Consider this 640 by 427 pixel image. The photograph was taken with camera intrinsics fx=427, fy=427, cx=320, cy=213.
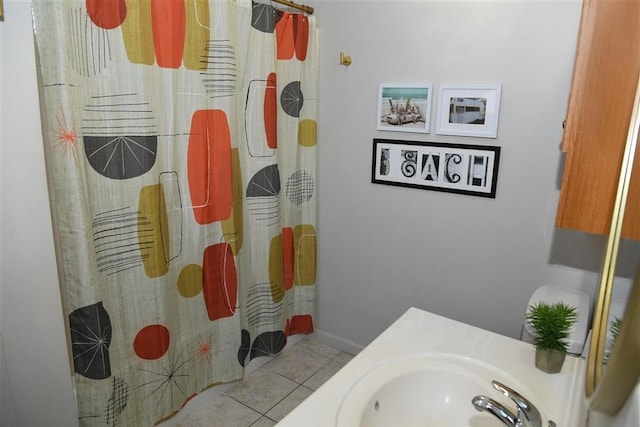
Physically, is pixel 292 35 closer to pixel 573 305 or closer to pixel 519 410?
pixel 573 305

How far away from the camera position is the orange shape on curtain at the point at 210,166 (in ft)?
6.13

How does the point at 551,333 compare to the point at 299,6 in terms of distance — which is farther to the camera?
the point at 299,6

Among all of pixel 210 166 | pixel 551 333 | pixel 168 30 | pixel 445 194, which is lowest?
pixel 551 333

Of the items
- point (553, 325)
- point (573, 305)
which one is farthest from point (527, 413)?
point (573, 305)

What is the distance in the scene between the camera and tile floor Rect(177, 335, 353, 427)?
2.16 metres

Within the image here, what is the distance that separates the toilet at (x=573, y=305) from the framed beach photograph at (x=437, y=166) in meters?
0.50

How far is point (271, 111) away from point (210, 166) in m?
0.49

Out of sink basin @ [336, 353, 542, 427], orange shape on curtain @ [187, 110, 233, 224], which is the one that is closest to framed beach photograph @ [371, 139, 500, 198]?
orange shape on curtain @ [187, 110, 233, 224]

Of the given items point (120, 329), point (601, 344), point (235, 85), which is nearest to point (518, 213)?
point (235, 85)

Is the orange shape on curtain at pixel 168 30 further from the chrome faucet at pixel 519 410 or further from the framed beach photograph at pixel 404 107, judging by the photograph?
the chrome faucet at pixel 519 410

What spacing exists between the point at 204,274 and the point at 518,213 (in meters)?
1.51

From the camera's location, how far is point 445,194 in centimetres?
218

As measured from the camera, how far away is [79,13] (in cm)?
141

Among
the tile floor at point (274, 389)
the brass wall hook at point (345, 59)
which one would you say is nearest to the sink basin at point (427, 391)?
the tile floor at point (274, 389)
